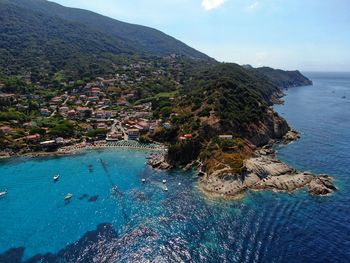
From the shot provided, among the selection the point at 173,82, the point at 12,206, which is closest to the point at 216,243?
the point at 12,206

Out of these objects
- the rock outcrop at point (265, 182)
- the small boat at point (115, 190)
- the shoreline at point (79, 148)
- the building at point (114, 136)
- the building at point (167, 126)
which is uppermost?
the rock outcrop at point (265, 182)

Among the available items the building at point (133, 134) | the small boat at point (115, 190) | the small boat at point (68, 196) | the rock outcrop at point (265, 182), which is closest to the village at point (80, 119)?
the building at point (133, 134)

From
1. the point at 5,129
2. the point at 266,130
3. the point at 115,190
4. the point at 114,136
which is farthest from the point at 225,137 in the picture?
the point at 5,129

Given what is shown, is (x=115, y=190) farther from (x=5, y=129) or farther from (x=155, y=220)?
(x=5, y=129)

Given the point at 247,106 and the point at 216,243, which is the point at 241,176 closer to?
the point at 216,243

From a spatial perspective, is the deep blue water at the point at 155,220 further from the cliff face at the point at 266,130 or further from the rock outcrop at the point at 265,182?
the cliff face at the point at 266,130

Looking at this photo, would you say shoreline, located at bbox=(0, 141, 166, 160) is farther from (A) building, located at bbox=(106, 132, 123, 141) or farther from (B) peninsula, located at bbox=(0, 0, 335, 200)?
(A) building, located at bbox=(106, 132, 123, 141)
